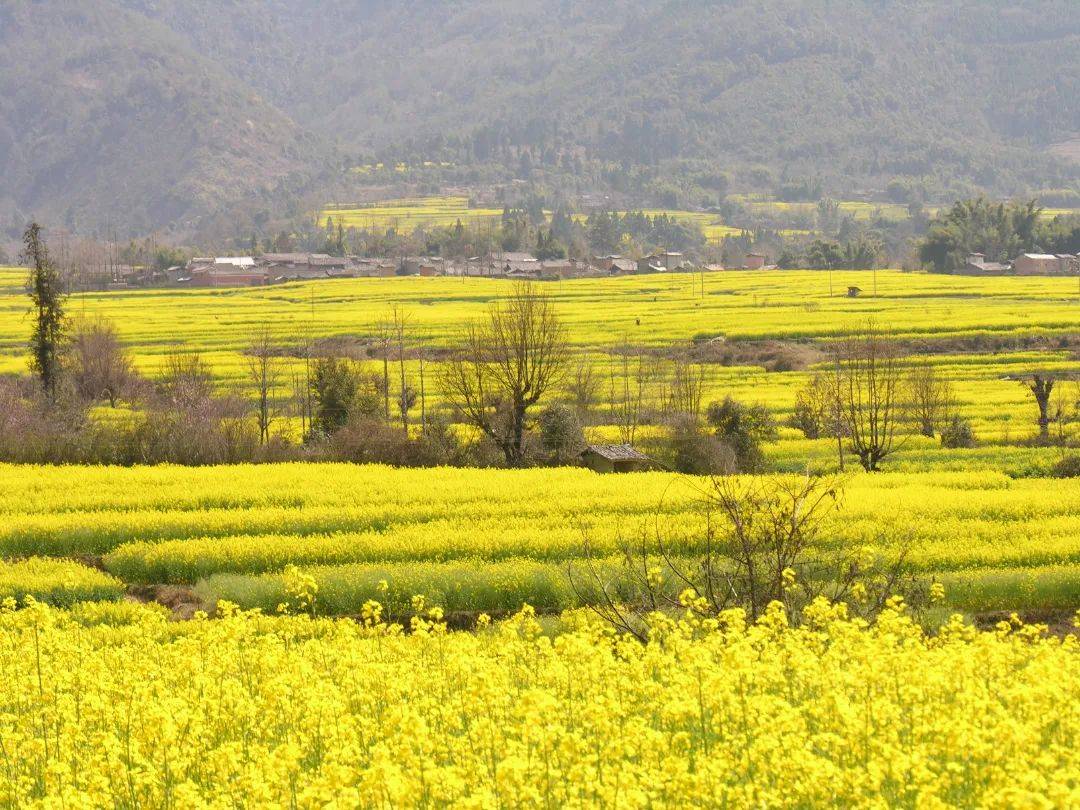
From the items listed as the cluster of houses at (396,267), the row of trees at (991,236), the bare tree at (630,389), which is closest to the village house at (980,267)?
the row of trees at (991,236)

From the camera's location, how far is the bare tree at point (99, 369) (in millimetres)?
52641

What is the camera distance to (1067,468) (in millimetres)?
32344

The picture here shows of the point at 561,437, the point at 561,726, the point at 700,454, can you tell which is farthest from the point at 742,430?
the point at 561,726

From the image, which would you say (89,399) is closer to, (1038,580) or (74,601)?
(74,601)

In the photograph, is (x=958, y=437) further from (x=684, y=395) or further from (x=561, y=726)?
(x=561, y=726)

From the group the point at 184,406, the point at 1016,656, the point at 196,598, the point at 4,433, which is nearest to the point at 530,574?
the point at 196,598

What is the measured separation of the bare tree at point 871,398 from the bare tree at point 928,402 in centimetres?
53

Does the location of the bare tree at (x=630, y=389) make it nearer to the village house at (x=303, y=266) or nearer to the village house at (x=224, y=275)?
the village house at (x=224, y=275)

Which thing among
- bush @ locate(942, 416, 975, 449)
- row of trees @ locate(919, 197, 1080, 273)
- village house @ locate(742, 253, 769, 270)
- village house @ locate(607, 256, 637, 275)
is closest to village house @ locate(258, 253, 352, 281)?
village house @ locate(607, 256, 637, 275)

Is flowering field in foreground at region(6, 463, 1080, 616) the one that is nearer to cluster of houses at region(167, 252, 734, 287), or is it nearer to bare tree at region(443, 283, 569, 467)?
bare tree at region(443, 283, 569, 467)

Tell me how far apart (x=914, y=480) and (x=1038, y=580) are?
1003 cm

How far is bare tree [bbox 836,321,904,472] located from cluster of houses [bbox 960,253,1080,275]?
213 feet

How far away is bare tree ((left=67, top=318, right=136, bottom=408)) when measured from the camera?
5264 cm

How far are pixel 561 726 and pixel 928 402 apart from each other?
120 ft
